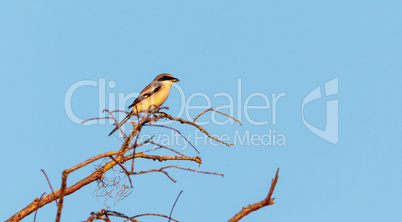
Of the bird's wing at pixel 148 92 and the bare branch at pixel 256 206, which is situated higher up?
the bird's wing at pixel 148 92

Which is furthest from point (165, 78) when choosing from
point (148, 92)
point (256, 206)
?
point (256, 206)

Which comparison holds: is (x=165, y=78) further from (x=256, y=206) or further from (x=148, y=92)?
(x=256, y=206)

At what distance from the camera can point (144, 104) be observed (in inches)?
330

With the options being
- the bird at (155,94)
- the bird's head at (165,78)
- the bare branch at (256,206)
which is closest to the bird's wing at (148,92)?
the bird at (155,94)

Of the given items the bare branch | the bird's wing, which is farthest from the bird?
the bare branch

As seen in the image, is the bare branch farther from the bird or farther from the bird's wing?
the bird's wing

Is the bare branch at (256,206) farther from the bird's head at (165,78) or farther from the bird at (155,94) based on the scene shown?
the bird's head at (165,78)

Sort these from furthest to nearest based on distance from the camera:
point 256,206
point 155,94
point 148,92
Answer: point 148,92 < point 155,94 < point 256,206

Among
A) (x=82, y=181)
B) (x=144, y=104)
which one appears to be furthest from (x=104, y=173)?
(x=144, y=104)

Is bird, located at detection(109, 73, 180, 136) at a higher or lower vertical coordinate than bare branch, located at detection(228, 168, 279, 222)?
higher

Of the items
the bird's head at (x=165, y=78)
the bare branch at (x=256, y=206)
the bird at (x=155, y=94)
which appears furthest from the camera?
the bird's head at (x=165, y=78)

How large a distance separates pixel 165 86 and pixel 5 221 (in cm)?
444

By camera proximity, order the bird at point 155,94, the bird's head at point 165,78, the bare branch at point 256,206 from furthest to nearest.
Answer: the bird's head at point 165,78
the bird at point 155,94
the bare branch at point 256,206

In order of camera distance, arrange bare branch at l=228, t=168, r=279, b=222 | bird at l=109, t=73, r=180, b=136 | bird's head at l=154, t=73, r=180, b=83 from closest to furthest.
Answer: bare branch at l=228, t=168, r=279, b=222 → bird at l=109, t=73, r=180, b=136 → bird's head at l=154, t=73, r=180, b=83
